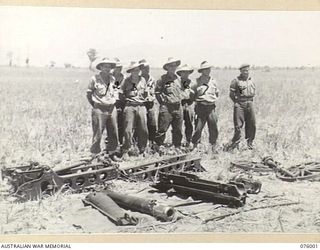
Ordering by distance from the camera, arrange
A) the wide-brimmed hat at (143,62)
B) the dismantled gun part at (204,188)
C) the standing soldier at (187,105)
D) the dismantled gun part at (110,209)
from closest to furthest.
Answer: the dismantled gun part at (110,209)
the dismantled gun part at (204,188)
the wide-brimmed hat at (143,62)
the standing soldier at (187,105)

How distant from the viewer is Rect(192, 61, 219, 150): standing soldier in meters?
4.07

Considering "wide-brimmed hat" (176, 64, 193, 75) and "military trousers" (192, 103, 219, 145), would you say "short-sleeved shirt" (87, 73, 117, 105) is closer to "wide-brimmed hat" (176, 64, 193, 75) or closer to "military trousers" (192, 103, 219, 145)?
"wide-brimmed hat" (176, 64, 193, 75)

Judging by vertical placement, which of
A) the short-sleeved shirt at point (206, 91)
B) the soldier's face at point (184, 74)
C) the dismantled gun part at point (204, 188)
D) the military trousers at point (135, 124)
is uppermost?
the soldier's face at point (184, 74)

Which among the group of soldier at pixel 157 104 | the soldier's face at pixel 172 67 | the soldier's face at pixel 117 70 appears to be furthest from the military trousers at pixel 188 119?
the soldier's face at pixel 117 70

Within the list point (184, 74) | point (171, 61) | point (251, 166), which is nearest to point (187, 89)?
point (184, 74)

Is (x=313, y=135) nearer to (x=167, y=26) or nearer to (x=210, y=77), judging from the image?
(x=210, y=77)

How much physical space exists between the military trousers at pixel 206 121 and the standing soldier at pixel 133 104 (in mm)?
353

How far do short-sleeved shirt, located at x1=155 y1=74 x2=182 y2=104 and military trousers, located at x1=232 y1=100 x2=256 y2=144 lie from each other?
41cm

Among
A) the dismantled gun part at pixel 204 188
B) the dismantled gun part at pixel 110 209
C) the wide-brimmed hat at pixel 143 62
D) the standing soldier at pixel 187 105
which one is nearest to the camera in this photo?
the dismantled gun part at pixel 110 209

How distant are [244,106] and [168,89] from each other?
53 cm

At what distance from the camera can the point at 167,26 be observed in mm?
4020

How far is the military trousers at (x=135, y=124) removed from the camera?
403 cm

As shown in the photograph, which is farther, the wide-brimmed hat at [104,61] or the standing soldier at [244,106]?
the standing soldier at [244,106]

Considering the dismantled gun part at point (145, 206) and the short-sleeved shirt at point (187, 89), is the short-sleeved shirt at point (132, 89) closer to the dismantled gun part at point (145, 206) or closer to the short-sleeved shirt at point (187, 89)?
the short-sleeved shirt at point (187, 89)
